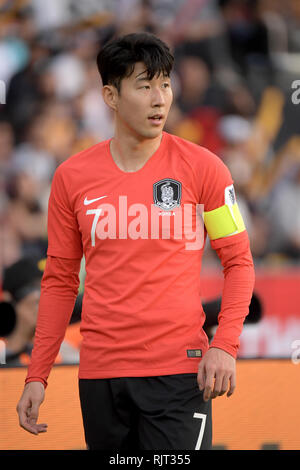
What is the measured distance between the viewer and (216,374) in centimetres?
194

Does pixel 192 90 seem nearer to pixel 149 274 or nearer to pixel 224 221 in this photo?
pixel 224 221

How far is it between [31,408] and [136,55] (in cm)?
106

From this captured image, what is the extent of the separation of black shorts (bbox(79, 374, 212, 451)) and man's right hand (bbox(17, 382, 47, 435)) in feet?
0.54

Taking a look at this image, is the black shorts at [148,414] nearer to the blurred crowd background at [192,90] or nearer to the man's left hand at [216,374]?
the man's left hand at [216,374]

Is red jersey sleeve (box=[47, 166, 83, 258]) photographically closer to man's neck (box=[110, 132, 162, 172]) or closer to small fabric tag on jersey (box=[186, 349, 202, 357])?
man's neck (box=[110, 132, 162, 172])

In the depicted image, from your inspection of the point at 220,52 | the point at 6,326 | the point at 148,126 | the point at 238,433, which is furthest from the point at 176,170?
the point at 220,52

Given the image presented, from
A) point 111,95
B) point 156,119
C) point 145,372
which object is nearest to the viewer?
point 145,372

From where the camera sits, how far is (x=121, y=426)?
2.07 meters

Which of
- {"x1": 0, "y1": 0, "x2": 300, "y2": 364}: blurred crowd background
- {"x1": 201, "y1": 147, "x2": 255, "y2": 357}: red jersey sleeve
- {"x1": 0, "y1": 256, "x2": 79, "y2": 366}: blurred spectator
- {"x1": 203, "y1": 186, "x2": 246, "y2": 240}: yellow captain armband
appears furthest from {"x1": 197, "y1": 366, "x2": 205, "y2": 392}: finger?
{"x1": 0, "y1": 0, "x2": 300, "y2": 364}: blurred crowd background

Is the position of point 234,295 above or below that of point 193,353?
above

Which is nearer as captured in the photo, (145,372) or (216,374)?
(216,374)

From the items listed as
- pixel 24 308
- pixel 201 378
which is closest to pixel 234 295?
pixel 201 378

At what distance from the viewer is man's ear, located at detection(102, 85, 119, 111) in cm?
224
